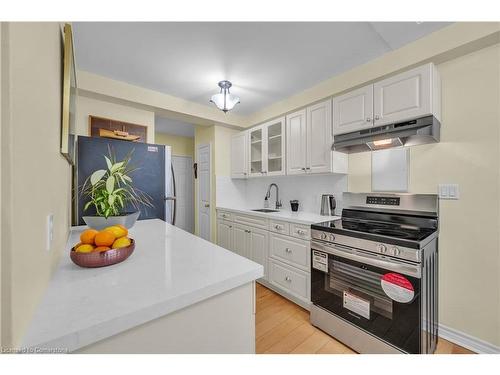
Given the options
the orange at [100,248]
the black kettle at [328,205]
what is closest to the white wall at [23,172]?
the orange at [100,248]

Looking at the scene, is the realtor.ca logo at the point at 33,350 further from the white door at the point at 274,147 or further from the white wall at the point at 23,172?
the white door at the point at 274,147

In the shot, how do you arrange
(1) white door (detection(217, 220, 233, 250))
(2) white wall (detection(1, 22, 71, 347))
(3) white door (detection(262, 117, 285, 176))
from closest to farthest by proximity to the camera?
(2) white wall (detection(1, 22, 71, 347)) → (3) white door (detection(262, 117, 285, 176)) → (1) white door (detection(217, 220, 233, 250))

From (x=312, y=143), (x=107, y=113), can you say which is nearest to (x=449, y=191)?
(x=312, y=143)

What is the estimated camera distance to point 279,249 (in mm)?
2326

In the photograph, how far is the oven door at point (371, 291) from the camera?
1.32 m

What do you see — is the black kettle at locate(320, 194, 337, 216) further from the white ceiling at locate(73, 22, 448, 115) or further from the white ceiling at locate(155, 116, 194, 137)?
the white ceiling at locate(155, 116, 194, 137)

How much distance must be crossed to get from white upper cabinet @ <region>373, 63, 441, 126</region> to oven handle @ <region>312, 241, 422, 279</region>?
1127 millimetres

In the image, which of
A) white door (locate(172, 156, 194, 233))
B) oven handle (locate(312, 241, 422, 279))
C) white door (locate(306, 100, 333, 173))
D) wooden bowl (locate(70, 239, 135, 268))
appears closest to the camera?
wooden bowl (locate(70, 239, 135, 268))

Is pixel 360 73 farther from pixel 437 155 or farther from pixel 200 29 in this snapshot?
pixel 200 29

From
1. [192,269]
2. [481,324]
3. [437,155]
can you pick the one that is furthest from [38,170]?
Result: [481,324]

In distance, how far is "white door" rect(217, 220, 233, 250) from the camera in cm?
312

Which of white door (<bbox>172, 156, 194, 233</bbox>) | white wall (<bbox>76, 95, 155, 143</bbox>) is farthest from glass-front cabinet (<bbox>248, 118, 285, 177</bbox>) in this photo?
white door (<bbox>172, 156, 194, 233</bbox>)

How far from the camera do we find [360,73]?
80.7 inches

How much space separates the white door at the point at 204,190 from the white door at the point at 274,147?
1.13 meters
